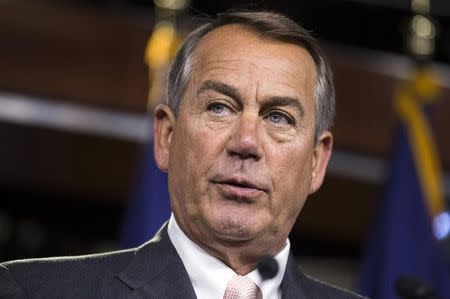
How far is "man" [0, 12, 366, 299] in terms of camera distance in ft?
5.81

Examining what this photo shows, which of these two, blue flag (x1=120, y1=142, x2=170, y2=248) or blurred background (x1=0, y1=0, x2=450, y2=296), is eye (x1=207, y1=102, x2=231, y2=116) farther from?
blurred background (x1=0, y1=0, x2=450, y2=296)

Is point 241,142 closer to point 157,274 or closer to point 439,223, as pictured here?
point 157,274

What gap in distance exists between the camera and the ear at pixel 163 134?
6.48ft

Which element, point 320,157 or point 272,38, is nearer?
point 272,38

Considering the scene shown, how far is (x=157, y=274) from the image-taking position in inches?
70.9

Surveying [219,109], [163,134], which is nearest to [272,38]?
[219,109]

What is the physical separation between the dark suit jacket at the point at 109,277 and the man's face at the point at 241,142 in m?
0.07

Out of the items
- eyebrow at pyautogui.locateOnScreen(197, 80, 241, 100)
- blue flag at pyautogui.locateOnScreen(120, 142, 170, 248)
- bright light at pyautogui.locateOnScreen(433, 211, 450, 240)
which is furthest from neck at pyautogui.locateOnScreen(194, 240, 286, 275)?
bright light at pyautogui.locateOnScreen(433, 211, 450, 240)

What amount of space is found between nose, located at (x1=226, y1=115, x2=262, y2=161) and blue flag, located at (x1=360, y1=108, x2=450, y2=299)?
1790mm

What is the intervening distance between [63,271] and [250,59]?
1.66ft

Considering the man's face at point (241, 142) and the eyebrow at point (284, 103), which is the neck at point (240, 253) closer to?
the man's face at point (241, 142)

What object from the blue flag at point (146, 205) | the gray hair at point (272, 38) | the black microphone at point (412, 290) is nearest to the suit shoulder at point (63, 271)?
the gray hair at point (272, 38)

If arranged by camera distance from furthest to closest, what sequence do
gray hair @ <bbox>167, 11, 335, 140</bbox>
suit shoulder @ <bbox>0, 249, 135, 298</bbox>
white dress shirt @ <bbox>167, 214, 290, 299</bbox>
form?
1. gray hair @ <bbox>167, 11, 335, 140</bbox>
2. white dress shirt @ <bbox>167, 214, 290, 299</bbox>
3. suit shoulder @ <bbox>0, 249, 135, 298</bbox>

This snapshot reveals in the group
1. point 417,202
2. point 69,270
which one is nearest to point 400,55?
point 417,202
